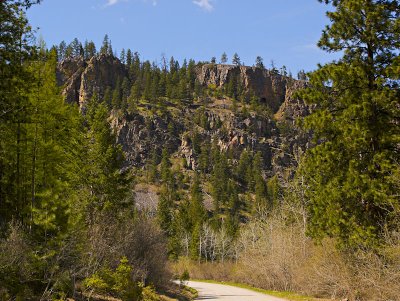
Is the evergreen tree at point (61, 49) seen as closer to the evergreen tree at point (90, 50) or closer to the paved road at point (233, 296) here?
the evergreen tree at point (90, 50)

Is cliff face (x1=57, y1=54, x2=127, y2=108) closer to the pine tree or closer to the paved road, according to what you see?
the paved road

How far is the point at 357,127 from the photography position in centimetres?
1520

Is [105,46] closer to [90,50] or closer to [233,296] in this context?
[90,50]

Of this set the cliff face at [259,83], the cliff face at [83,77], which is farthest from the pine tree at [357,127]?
the cliff face at [259,83]

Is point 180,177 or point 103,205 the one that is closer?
point 103,205

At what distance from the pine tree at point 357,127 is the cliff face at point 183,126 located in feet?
436

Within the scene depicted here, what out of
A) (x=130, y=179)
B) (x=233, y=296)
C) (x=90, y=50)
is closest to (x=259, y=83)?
(x=90, y=50)

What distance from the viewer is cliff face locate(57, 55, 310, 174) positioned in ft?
509

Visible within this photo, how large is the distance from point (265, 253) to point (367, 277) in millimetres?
18687

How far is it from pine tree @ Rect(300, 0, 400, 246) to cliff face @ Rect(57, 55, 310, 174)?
13304 centimetres

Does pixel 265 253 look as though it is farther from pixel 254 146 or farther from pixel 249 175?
pixel 254 146

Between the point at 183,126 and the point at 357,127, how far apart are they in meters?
152

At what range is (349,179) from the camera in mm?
15195

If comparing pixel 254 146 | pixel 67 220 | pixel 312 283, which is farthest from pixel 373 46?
pixel 254 146
